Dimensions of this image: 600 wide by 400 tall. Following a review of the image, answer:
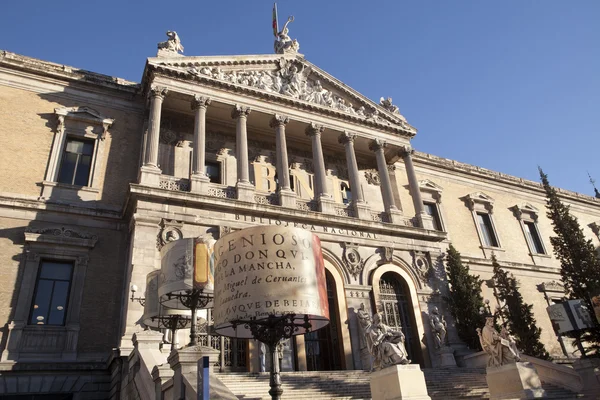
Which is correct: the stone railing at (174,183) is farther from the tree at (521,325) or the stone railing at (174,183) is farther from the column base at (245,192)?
the tree at (521,325)

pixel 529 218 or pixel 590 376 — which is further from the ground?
pixel 529 218

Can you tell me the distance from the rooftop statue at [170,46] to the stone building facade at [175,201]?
4.8 inches

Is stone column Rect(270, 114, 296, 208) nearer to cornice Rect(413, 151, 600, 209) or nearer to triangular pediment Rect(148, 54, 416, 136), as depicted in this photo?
triangular pediment Rect(148, 54, 416, 136)

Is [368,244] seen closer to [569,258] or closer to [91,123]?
[569,258]

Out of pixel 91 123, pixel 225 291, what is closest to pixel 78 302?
pixel 91 123

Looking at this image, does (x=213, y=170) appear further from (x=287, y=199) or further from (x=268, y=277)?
(x=268, y=277)

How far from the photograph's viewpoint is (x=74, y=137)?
18.2 m

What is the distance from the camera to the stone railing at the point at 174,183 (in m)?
16.7

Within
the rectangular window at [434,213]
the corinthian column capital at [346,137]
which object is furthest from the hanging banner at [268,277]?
the rectangular window at [434,213]

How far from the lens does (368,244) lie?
19.2 metres

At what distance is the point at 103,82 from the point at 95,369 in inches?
464

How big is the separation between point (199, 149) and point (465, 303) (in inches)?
504

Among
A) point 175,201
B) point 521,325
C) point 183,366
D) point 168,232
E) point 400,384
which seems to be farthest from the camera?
point 521,325

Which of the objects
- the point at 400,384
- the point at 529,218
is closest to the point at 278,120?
the point at 400,384
